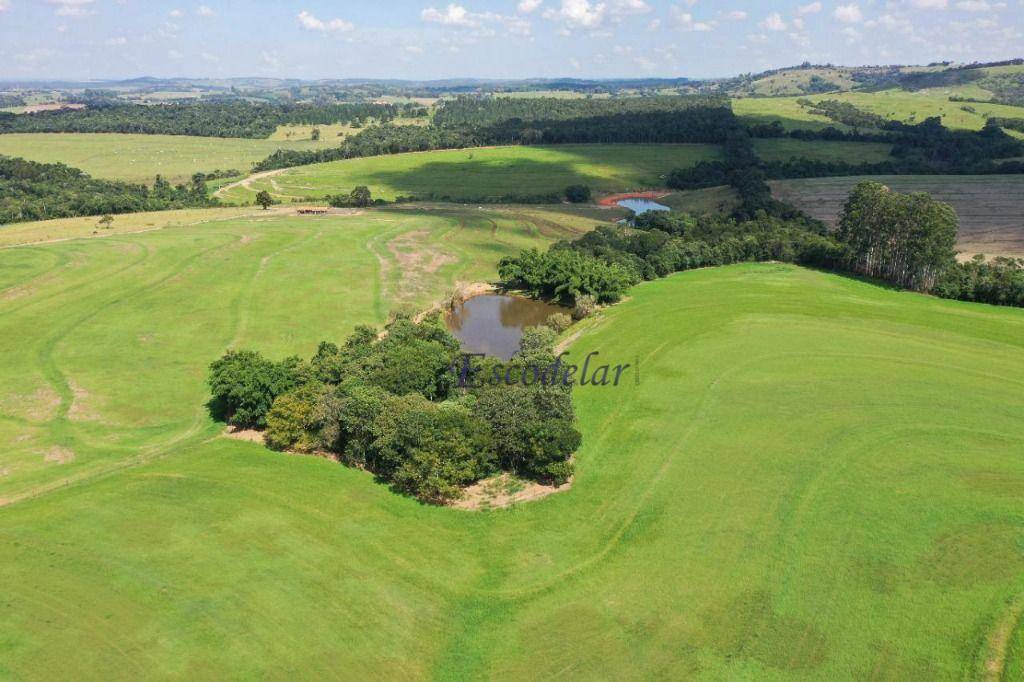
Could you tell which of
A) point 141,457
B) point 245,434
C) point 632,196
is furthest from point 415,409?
point 632,196

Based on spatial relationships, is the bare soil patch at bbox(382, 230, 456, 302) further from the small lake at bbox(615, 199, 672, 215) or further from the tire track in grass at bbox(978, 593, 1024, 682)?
the tire track in grass at bbox(978, 593, 1024, 682)

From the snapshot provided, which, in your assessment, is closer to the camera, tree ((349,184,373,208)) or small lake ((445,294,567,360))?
small lake ((445,294,567,360))

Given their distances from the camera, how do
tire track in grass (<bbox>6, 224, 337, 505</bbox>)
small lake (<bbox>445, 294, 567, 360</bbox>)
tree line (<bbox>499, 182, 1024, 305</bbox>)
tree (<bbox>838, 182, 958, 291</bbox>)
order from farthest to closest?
tree (<bbox>838, 182, 958, 291</bbox>) → tree line (<bbox>499, 182, 1024, 305</bbox>) → small lake (<bbox>445, 294, 567, 360</bbox>) → tire track in grass (<bbox>6, 224, 337, 505</bbox>)

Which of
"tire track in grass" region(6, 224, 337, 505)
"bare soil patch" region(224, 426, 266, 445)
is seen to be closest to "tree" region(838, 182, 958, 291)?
"bare soil patch" region(224, 426, 266, 445)

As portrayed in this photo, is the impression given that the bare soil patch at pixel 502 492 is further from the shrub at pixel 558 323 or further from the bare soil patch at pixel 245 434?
the shrub at pixel 558 323

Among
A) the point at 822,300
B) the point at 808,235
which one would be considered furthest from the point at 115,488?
the point at 808,235

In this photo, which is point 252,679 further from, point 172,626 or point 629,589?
point 629,589
